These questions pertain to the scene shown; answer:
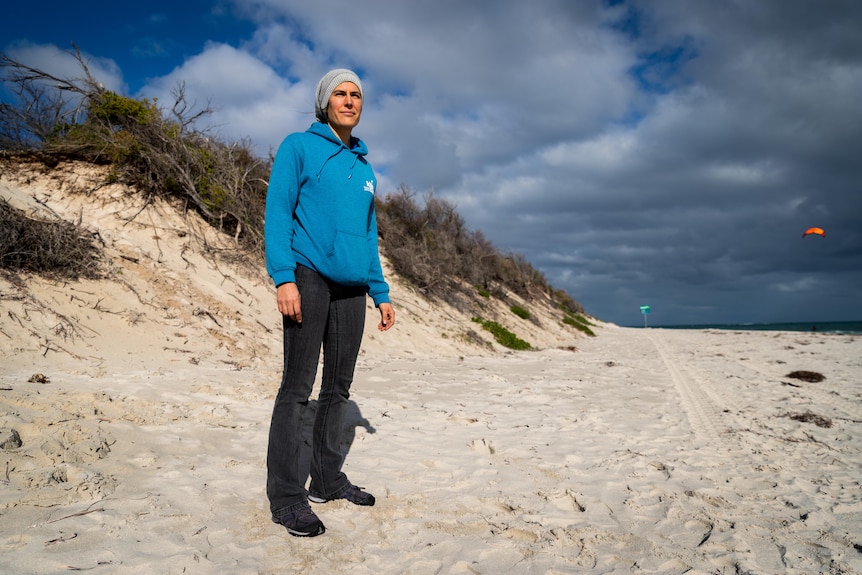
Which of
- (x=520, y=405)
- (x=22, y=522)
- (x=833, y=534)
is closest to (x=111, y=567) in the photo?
(x=22, y=522)

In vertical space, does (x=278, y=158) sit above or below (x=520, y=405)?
above

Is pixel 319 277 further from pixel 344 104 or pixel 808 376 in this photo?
pixel 808 376

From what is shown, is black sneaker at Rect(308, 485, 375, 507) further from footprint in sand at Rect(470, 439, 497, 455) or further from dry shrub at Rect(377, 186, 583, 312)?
dry shrub at Rect(377, 186, 583, 312)

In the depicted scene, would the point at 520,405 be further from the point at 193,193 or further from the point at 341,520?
the point at 193,193

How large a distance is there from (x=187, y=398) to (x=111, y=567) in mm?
2367

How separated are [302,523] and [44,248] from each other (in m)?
5.65

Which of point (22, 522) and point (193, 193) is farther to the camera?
point (193, 193)

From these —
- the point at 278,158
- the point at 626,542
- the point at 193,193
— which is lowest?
the point at 626,542

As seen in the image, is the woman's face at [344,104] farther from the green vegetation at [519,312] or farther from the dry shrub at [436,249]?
the green vegetation at [519,312]

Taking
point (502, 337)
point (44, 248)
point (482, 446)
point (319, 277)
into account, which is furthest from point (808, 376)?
point (44, 248)

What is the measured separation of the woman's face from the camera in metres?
2.44

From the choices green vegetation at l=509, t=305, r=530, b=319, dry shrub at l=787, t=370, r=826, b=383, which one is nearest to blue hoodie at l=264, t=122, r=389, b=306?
dry shrub at l=787, t=370, r=826, b=383

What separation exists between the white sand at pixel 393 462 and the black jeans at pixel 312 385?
17cm

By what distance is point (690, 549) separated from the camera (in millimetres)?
2160
